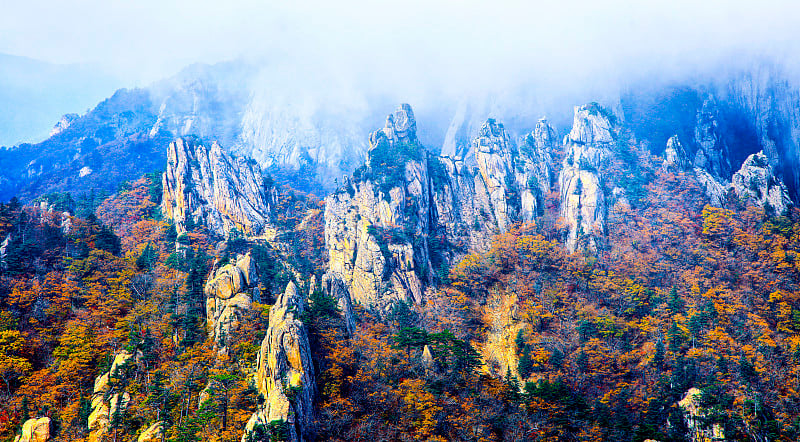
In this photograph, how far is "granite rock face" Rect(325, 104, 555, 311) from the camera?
6469 cm

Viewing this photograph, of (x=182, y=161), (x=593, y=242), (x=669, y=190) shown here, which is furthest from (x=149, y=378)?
(x=669, y=190)

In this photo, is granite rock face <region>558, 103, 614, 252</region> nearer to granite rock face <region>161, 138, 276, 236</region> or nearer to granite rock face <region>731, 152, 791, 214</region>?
granite rock face <region>731, 152, 791, 214</region>

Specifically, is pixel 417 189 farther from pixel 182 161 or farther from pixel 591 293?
pixel 182 161

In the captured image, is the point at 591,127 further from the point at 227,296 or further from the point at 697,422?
the point at 227,296

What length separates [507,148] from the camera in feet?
280

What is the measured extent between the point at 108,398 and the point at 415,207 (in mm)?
47513

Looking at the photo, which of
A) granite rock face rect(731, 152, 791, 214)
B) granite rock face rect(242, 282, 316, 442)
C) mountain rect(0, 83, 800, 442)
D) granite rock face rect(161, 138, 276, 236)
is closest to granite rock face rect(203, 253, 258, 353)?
mountain rect(0, 83, 800, 442)

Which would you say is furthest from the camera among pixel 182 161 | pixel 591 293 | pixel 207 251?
pixel 182 161

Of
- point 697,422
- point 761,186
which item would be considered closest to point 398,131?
point 761,186

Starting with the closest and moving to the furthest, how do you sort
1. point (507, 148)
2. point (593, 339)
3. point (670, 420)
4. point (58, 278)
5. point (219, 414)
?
1. point (219, 414)
2. point (670, 420)
3. point (58, 278)
4. point (593, 339)
5. point (507, 148)

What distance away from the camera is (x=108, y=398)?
115 feet

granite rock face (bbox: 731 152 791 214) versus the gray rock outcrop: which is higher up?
granite rock face (bbox: 731 152 791 214)

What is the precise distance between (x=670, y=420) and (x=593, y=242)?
29.8m

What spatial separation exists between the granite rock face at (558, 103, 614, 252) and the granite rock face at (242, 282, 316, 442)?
42.9 m
